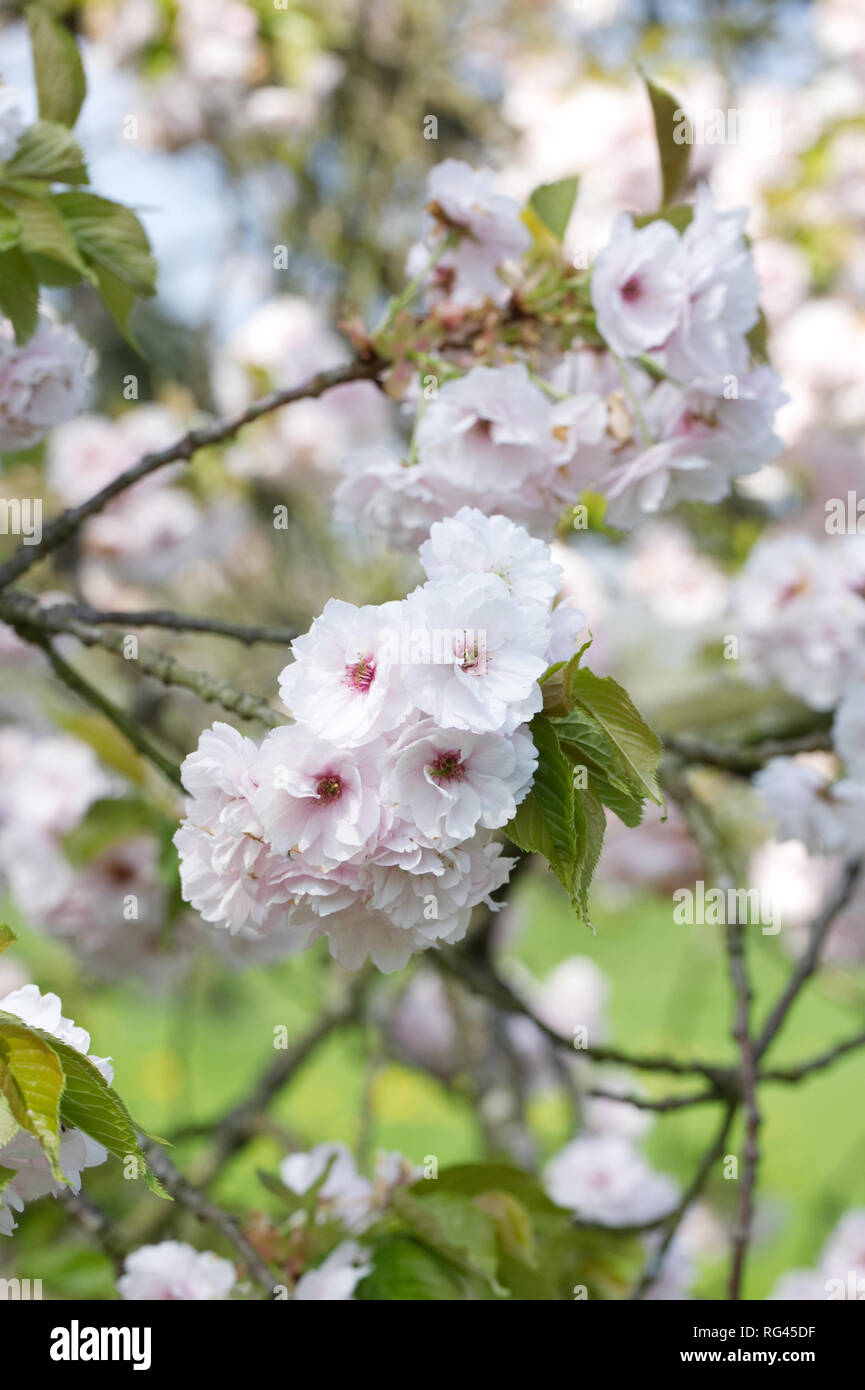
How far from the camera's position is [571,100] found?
229cm

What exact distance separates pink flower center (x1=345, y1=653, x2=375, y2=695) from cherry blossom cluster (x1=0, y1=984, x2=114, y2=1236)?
0.57 ft

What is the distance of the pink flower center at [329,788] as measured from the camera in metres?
0.49

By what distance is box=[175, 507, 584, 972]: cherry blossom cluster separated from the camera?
47 cm

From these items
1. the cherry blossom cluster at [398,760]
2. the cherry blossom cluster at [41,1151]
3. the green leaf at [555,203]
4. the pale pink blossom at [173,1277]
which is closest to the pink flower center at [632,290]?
the green leaf at [555,203]

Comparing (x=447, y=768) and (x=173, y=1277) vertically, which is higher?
(x=447, y=768)

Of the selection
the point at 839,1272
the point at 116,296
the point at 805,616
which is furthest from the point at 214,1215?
the point at 839,1272

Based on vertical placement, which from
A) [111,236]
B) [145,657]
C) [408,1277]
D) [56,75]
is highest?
[56,75]

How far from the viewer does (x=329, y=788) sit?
1.60 feet

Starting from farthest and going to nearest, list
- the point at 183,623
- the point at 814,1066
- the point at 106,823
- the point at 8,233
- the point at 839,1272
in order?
the point at 839,1272 → the point at 106,823 → the point at 814,1066 → the point at 183,623 → the point at 8,233

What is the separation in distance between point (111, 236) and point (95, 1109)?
525mm

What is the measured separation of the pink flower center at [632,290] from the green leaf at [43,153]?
336 millimetres

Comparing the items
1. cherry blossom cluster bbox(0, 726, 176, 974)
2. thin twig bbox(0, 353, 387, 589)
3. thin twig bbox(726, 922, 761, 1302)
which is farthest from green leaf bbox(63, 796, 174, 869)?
thin twig bbox(726, 922, 761, 1302)

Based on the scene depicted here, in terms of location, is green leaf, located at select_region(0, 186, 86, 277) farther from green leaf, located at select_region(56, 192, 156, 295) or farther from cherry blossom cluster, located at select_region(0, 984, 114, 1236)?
cherry blossom cluster, located at select_region(0, 984, 114, 1236)

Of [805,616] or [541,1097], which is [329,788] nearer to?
[805,616]
